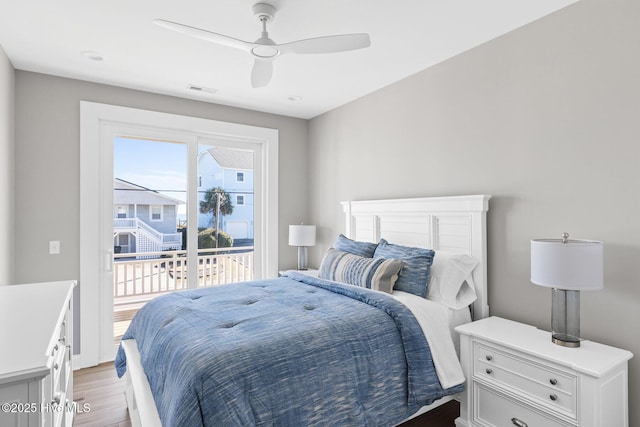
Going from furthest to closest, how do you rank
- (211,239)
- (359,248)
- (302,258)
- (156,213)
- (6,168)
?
(302,258) < (211,239) < (156,213) < (359,248) < (6,168)

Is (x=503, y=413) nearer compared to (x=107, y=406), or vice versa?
(x=503, y=413)

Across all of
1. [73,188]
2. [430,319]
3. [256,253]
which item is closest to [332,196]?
[256,253]

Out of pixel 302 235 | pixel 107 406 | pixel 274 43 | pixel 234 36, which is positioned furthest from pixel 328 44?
pixel 107 406

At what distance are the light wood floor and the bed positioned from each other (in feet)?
0.98

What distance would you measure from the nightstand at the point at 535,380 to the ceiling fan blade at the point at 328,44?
182cm

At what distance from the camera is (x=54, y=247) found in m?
3.17

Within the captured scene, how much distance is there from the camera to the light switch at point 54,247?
316cm

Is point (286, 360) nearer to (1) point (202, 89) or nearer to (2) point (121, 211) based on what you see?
(2) point (121, 211)

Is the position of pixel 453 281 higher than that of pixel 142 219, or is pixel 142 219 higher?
pixel 142 219

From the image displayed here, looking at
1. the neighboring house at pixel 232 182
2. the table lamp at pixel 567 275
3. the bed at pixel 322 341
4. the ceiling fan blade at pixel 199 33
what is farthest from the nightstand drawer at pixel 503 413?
the neighboring house at pixel 232 182

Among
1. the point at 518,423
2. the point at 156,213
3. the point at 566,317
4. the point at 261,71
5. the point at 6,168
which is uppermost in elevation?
the point at 261,71

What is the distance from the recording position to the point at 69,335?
207 cm

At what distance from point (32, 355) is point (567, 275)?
7.43ft

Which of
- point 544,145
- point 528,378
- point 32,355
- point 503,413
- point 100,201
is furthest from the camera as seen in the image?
point 100,201
